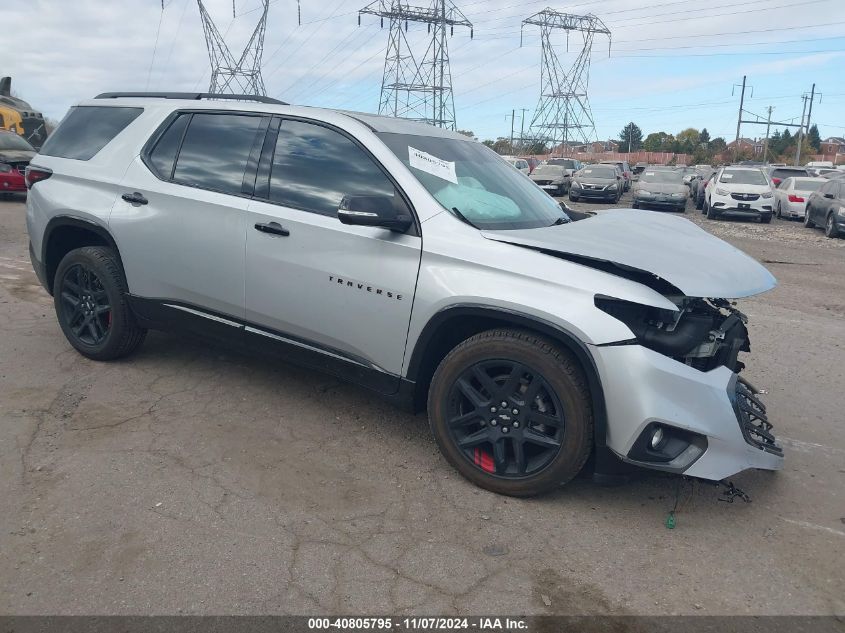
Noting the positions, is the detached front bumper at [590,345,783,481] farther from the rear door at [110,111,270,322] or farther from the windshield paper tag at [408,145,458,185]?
the rear door at [110,111,270,322]

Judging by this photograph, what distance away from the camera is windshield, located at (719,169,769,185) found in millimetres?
19864

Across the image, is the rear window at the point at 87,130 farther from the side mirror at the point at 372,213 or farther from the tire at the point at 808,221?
the tire at the point at 808,221

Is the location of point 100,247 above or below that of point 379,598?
above

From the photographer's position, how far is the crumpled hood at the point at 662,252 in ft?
10.3

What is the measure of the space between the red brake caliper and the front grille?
1.16 m

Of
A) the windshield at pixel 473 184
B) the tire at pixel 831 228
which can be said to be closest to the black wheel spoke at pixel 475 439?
the windshield at pixel 473 184

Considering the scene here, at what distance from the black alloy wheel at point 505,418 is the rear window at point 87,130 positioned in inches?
125

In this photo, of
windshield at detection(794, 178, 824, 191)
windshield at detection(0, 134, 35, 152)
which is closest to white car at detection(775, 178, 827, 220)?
windshield at detection(794, 178, 824, 191)

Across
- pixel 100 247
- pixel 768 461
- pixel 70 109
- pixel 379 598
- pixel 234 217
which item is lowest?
pixel 379 598

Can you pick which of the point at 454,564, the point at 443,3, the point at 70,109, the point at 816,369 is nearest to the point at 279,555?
the point at 454,564

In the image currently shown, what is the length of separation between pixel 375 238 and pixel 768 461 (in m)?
2.22

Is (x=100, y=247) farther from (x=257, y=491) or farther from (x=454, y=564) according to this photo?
(x=454, y=564)

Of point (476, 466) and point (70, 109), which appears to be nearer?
point (476, 466)

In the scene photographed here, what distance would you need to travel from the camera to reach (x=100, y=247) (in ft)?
15.9
